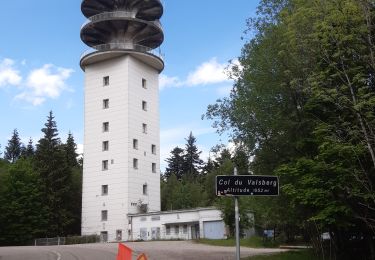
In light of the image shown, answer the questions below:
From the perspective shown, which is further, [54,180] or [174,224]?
[54,180]

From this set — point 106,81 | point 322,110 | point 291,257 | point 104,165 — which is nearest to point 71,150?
point 106,81

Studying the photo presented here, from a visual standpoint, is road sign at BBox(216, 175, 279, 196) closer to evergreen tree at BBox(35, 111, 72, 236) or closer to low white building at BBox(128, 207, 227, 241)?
low white building at BBox(128, 207, 227, 241)

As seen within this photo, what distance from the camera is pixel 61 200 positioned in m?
66.1

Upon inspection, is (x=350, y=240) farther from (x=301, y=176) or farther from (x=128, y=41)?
(x=128, y=41)

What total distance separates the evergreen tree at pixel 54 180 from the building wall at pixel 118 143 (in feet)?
30.0

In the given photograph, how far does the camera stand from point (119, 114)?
188 ft

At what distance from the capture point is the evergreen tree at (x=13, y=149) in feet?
330

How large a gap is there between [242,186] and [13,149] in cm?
9804

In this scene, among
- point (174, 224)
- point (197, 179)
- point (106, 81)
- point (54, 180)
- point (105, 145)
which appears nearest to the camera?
point (174, 224)

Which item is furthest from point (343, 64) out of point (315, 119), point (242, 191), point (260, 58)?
point (242, 191)

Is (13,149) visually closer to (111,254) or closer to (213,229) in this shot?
(213,229)

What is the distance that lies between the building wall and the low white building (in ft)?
4.52

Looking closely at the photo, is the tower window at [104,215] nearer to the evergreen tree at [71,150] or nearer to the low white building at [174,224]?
the low white building at [174,224]

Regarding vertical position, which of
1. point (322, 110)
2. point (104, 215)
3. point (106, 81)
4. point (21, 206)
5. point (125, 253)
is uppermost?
point (106, 81)
